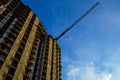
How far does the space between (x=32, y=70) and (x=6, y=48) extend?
836 centimetres

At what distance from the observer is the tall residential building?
37.0 metres

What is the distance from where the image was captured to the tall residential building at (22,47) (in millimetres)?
36969

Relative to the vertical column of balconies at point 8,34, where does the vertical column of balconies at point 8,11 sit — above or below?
above

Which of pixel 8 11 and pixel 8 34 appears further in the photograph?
pixel 8 11

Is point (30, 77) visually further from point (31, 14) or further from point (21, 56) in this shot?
point (31, 14)

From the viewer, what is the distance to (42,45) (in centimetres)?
5753

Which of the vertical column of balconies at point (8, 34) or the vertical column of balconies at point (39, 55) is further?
Result: the vertical column of balconies at point (39, 55)

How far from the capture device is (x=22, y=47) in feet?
147

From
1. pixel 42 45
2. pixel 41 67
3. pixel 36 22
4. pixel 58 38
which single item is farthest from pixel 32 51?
pixel 58 38

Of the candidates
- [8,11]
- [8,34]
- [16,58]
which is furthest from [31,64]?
[8,11]

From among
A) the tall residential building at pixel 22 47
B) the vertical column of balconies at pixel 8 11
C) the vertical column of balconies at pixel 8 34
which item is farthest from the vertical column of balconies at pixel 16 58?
the vertical column of balconies at pixel 8 11

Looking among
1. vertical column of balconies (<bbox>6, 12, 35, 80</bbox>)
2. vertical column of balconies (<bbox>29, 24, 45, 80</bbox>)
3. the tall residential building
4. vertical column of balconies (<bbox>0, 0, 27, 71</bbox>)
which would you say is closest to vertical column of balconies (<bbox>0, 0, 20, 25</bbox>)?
the tall residential building

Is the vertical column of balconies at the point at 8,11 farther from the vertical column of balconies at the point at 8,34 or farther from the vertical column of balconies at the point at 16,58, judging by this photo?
the vertical column of balconies at the point at 16,58

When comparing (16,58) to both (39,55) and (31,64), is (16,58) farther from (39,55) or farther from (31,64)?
(39,55)
